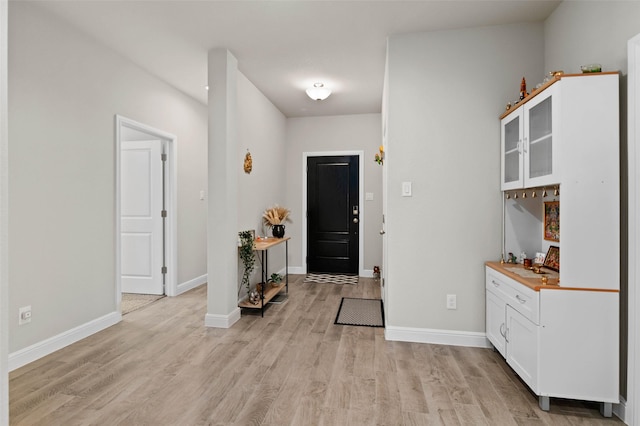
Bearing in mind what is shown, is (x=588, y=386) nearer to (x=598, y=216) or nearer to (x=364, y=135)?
(x=598, y=216)

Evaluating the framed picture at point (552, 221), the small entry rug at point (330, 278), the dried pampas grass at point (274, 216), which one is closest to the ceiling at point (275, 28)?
the framed picture at point (552, 221)

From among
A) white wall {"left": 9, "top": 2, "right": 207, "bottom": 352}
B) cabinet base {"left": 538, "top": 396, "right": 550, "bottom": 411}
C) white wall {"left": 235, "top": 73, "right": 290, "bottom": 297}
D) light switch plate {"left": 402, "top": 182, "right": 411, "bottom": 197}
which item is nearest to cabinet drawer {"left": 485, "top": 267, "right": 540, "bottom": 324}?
cabinet base {"left": 538, "top": 396, "right": 550, "bottom": 411}

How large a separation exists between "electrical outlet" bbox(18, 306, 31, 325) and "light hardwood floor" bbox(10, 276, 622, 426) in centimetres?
33

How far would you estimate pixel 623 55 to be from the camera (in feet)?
6.28

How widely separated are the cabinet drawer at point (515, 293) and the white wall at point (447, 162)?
0.71ft

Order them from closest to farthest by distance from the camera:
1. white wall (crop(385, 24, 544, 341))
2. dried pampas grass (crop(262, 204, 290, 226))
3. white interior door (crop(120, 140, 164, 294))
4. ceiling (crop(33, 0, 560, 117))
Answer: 1. ceiling (crop(33, 0, 560, 117))
2. white wall (crop(385, 24, 544, 341))
3. white interior door (crop(120, 140, 164, 294))
4. dried pampas grass (crop(262, 204, 290, 226))

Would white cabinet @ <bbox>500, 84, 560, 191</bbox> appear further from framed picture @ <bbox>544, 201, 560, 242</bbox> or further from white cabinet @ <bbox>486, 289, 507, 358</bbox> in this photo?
white cabinet @ <bbox>486, 289, 507, 358</bbox>

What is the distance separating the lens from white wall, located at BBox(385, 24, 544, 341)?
2840 mm

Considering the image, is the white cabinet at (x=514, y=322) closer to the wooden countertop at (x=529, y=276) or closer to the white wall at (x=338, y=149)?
the wooden countertop at (x=529, y=276)

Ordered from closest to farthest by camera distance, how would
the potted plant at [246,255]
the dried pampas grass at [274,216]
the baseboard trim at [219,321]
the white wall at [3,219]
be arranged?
1. the white wall at [3,219]
2. the baseboard trim at [219,321]
3. the potted plant at [246,255]
4. the dried pampas grass at [274,216]

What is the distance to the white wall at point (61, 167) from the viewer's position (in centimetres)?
248

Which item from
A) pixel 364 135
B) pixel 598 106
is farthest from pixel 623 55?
pixel 364 135

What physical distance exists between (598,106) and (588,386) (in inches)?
62.4

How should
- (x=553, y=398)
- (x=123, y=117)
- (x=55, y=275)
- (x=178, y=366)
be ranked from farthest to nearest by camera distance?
1. (x=123, y=117)
2. (x=55, y=275)
3. (x=178, y=366)
4. (x=553, y=398)
